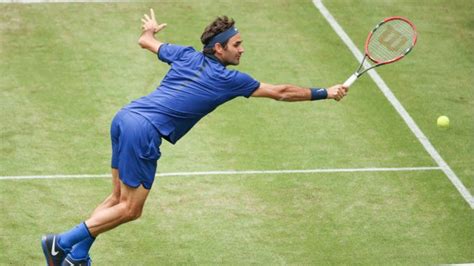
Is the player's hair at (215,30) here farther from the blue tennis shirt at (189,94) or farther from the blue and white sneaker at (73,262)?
the blue and white sneaker at (73,262)

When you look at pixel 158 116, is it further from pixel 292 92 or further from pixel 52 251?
pixel 52 251

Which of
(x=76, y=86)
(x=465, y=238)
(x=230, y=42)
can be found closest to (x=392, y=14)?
(x=76, y=86)

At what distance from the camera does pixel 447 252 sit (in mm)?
13766

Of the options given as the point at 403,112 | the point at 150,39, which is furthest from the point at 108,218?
the point at 403,112

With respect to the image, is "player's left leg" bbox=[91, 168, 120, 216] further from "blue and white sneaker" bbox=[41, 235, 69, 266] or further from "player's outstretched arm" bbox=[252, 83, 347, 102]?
"player's outstretched arm" bbox=[252, 83, 347, 102]

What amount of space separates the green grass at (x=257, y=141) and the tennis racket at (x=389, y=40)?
1.69 m

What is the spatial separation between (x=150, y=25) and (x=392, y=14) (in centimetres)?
779

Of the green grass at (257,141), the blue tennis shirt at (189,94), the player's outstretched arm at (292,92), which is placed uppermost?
the blue tennis shirt at (189,94)

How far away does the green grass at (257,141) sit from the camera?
1384cm

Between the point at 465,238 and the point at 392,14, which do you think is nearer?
the point at 465,238

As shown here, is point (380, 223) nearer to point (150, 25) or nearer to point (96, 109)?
point (150, 25)

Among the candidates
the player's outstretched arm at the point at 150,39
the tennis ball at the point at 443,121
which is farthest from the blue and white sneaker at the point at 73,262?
the tennis ball at the point at 443,121

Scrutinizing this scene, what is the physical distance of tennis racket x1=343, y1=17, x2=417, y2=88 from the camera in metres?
14.5

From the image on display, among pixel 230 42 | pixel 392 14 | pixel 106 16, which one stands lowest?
pixel 392 14
